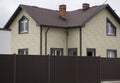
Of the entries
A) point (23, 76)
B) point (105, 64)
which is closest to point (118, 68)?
point (105, 64)

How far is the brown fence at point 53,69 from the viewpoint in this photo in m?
21.7

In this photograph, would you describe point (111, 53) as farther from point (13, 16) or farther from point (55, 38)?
point (13, 16)

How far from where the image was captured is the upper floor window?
129ft

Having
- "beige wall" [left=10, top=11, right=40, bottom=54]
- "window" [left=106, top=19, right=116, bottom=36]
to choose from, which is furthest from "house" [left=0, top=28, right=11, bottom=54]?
"window" [left=106, top=19, right=116, bottom=36]

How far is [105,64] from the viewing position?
29.3 meters

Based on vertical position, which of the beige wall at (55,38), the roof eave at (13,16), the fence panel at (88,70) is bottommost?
the fence panel at (88,70)

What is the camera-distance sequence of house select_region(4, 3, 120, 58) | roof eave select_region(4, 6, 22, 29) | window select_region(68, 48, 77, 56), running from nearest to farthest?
house select_region(4, 3, 120, 58) < window select_region(68, 48, 77, 56) < roof eave select_region(4, 6, 22, 29)

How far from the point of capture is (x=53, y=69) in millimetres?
24000

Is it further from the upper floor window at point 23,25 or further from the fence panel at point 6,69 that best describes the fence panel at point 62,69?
the upper floor window at point 23,25

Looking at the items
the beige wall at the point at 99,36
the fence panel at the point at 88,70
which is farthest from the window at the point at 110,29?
the fence panel at the point at 88,70

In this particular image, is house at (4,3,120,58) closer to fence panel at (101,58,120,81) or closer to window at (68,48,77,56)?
window at (68,48,77,56)

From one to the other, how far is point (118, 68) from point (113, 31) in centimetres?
1163

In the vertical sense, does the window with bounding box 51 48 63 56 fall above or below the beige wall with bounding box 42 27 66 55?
below

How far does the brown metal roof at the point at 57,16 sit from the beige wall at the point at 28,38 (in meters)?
0.59
